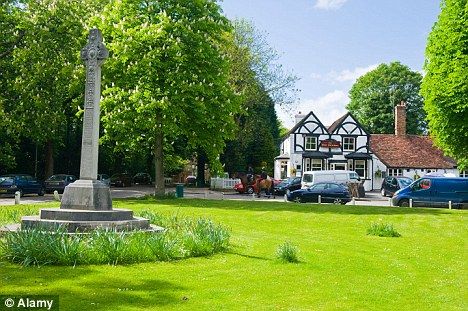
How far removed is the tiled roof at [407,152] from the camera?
191 ft

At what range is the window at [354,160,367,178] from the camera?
192ft

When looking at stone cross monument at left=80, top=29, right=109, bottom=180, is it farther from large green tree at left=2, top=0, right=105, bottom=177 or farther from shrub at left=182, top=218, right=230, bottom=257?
large green tree at left=2, top=0, right=105, bottom=177

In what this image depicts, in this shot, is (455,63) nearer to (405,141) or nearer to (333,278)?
(333,278)

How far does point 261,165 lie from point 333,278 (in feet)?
173

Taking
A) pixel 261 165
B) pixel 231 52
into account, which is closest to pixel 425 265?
pixel 231 52

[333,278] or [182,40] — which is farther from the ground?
[182,40]

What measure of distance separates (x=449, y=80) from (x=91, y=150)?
24464 millimetres

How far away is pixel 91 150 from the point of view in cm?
1549

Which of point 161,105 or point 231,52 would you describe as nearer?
point 161,105

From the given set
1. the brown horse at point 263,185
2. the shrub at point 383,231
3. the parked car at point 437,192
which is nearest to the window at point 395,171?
the brown horse at point 263,185

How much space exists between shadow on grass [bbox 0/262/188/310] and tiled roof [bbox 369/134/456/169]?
51.5 meters

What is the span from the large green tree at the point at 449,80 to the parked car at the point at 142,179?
36.6m

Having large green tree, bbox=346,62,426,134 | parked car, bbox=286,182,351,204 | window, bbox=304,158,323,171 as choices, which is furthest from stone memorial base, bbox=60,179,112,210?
large green tree, bbox=346,62,426,134

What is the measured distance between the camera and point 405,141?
61.0 metres
